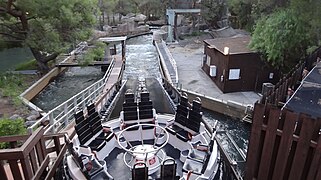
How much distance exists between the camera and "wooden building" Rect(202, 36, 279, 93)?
11.3 meters

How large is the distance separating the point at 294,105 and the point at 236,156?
324 cm

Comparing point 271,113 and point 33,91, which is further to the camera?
point 33,91

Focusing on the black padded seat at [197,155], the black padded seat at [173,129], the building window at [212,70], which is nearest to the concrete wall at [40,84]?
the black padded seat at [173,129]

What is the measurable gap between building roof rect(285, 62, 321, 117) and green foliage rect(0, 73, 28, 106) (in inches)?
345

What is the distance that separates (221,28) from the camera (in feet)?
77.4

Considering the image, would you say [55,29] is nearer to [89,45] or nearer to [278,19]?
[89,45]

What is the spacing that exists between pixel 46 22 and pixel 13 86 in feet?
10.5

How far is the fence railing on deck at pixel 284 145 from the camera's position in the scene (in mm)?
3672

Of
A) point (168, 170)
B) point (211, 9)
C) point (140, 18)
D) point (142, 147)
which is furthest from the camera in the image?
point (140, 18)

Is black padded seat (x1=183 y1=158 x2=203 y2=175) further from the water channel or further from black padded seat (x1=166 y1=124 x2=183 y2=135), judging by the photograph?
the water channel

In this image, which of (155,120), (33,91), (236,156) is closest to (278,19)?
(236,156)

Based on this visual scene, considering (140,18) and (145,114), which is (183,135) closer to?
(145,114)

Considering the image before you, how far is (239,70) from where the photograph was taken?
1138cm

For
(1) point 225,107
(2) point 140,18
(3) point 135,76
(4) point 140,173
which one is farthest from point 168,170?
(2) point 140,18
